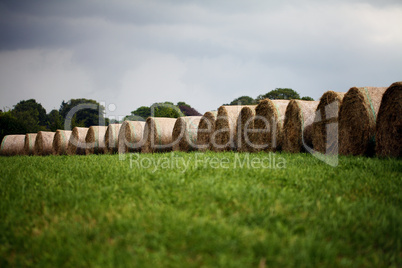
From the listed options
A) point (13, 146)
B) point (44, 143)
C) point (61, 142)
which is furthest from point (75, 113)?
point (61, 142)

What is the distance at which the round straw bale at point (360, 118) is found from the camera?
305 inches

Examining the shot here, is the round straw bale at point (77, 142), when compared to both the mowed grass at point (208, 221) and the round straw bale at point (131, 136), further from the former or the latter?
the mowed grass at point (208, 221)

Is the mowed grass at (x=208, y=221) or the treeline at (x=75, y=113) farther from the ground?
the treeline at (x=75, y=113)

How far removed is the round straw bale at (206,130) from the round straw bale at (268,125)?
211 centimetres

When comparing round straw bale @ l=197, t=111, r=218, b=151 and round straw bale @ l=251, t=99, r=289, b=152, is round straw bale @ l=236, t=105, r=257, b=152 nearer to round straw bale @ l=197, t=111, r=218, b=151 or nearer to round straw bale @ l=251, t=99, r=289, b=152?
round straw bale @ l=251, t=99, r=289, b=152

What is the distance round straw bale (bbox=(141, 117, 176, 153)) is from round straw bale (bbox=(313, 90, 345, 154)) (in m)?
7.25

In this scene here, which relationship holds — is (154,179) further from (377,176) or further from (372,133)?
(372,133)

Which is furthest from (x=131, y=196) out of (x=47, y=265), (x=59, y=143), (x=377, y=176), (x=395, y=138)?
(x=59, y=143)

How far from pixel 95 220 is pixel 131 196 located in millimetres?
946

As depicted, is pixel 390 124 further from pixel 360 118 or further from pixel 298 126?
pixel 298 126

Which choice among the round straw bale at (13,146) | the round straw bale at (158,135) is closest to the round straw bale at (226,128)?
the round straw bale at (158,135)

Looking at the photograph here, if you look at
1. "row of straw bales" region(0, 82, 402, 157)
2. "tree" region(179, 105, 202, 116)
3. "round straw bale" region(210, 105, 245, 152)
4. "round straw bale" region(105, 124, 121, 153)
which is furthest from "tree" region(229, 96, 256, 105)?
"round straw bale" region(210, 105, 245, 152)

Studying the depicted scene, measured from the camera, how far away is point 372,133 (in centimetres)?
772

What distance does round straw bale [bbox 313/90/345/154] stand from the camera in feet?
28.3
